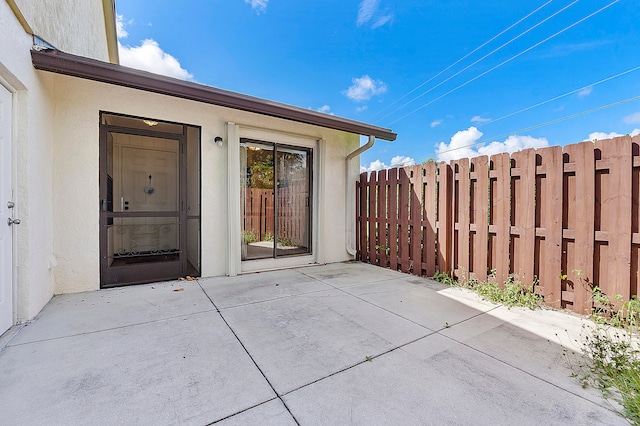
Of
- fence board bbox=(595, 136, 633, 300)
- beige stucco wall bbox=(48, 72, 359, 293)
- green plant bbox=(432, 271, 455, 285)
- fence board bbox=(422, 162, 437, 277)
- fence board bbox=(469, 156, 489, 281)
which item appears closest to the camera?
fence board bbox=(595, 136, 633, 300)

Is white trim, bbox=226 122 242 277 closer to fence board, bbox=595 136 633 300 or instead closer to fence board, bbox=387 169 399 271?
fence board, bbox=387 169 399 271

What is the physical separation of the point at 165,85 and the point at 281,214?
8.93 ft

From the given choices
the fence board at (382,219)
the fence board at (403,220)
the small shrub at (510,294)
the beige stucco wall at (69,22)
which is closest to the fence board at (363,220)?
the fence board at (382,219)

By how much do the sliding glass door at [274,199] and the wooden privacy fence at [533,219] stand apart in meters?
1.84

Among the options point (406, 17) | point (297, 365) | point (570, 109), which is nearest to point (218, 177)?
point (297, 365)

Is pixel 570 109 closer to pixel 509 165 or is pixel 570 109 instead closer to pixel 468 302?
pixel 509 165

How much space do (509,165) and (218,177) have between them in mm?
4347

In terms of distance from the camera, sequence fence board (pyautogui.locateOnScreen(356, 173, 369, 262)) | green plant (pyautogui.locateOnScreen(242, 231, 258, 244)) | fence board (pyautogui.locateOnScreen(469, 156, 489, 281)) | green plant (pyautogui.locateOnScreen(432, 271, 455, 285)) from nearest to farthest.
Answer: fence board (pyautogui.locateOnScreen(469, 156, 489, 281)) < green plant (pyautogui.locateOnScreen(432, 271, 455, 285)) < green plant (pyautogui.locateOnScreen(242, 231, 258, 244)) < fence board (pyautogui.locateOnScreen(356, 173, 369, 262))

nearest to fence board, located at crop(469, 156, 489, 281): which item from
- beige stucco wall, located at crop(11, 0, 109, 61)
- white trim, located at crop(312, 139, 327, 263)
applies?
white trim, located at crop(312, 139, 327, 263)

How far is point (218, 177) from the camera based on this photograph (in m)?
4.24

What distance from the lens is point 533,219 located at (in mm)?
3109

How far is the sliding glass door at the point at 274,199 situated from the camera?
464cm

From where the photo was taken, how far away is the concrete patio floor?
1358mm

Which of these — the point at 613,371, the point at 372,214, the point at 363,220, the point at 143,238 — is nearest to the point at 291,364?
the point at 613,371
